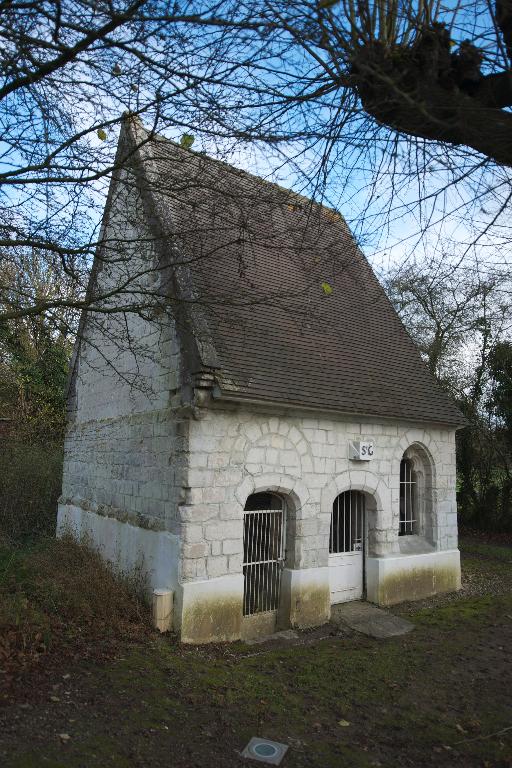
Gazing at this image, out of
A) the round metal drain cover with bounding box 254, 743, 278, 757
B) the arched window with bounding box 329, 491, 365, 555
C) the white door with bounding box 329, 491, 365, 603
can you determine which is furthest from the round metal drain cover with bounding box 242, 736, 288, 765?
the arched window with bounding box 329, 491, 365, 555

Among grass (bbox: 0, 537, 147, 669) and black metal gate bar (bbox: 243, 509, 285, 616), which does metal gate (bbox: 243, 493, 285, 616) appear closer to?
black metal gate bar (bbox: 243, 509, 285, 616)

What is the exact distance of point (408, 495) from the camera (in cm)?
1029

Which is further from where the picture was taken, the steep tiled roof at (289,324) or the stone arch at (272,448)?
the stone arch at (272,448)

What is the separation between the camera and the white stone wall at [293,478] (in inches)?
277

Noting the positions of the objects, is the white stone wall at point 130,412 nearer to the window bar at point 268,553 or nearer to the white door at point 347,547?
the window bar at point 268,553

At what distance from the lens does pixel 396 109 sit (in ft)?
11.0

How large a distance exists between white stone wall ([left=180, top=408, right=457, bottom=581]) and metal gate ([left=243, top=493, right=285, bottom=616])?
0.82ft

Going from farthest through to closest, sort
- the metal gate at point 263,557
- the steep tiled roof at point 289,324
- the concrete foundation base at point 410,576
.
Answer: the concrete foundation base at point 410,576
the metal gate at point 263,557
the steep tiled roof at point 289,324

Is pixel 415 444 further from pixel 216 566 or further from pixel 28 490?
pixel 28 490

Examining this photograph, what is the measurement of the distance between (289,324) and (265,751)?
20.1 feet

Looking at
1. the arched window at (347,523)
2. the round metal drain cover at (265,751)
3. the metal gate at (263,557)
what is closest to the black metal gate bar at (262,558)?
the metal gate at (263,557)

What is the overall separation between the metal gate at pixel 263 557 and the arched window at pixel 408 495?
314cm

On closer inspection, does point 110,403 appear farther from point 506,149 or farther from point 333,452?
point 506,149

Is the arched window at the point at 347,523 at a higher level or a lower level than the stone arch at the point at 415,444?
lower
